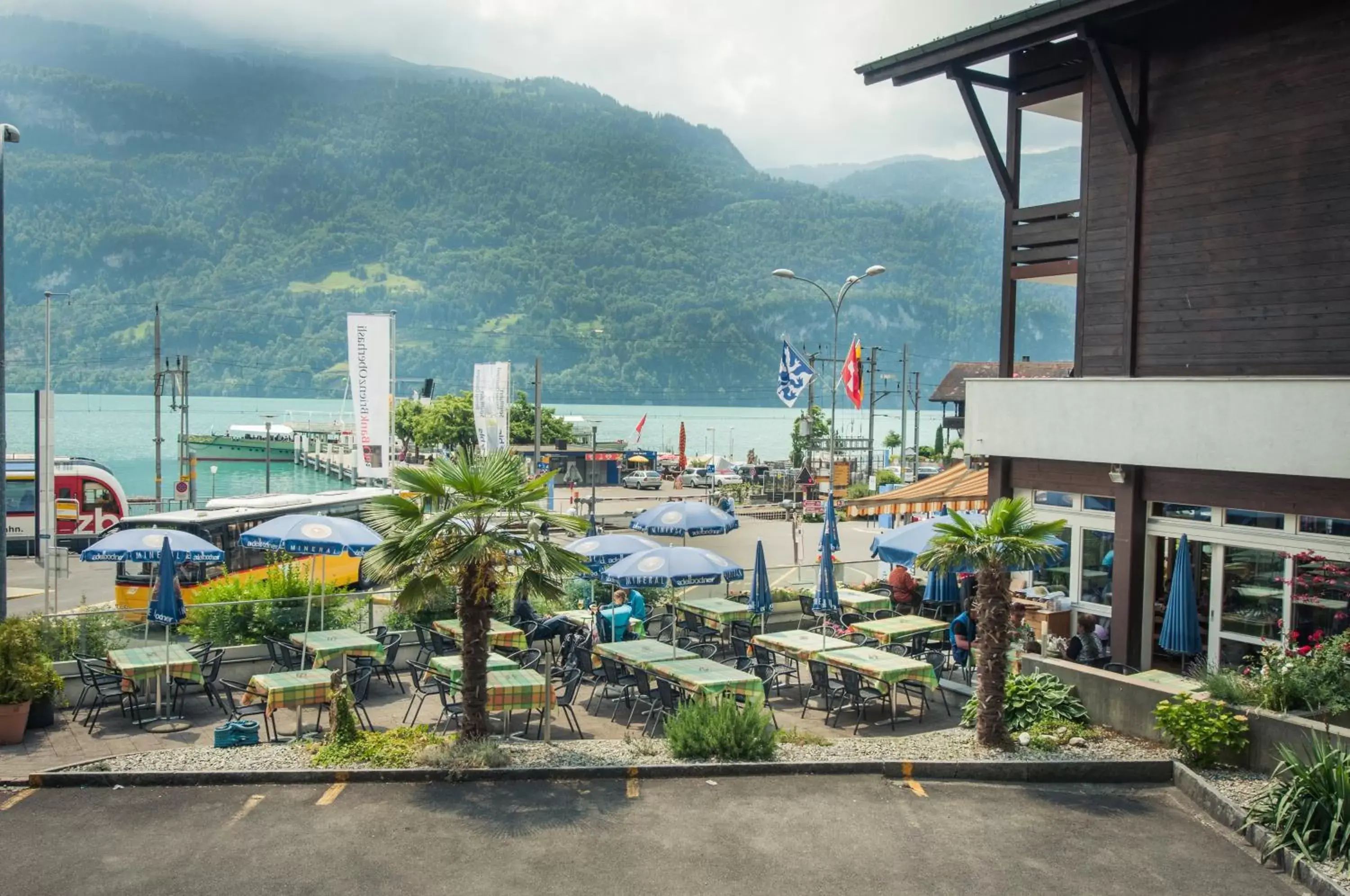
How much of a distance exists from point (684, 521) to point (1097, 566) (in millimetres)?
6625

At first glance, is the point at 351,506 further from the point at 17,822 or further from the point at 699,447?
the point at 699,447

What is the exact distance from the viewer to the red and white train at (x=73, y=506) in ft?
115

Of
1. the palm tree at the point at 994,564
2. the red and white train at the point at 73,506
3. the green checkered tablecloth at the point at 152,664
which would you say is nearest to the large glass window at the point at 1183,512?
the palm tree at the point at 994,564

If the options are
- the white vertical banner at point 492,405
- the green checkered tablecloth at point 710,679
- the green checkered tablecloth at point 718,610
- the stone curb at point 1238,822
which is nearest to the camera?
the stone curb at point 1238,822

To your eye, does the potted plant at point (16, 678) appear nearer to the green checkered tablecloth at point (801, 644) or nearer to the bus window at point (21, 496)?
the green checkered tablecloth at point (801, 644)

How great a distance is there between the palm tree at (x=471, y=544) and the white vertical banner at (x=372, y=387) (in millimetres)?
27944

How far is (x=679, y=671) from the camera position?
13406mm

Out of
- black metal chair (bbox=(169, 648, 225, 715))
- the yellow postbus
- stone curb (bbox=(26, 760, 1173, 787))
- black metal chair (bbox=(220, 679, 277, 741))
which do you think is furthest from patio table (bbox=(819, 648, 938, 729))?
the yellow postbus

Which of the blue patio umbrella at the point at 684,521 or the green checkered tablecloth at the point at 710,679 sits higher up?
the blue patio umbrella at the point at 684,521

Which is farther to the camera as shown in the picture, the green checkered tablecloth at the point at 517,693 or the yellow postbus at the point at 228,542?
the yellow postbus at the point at 228,542

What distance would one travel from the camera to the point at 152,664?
13.6m

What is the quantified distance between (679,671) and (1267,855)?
21.7 ft

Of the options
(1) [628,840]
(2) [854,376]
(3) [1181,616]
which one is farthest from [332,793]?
(2) [854,376]

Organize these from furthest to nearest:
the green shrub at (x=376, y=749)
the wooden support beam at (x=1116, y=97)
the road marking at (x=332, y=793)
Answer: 1. the wooden support beam at (x=1116, y=97)
2. the green shrub at (x=376, y=749)
3. the road marking at (x=332, y=793)
